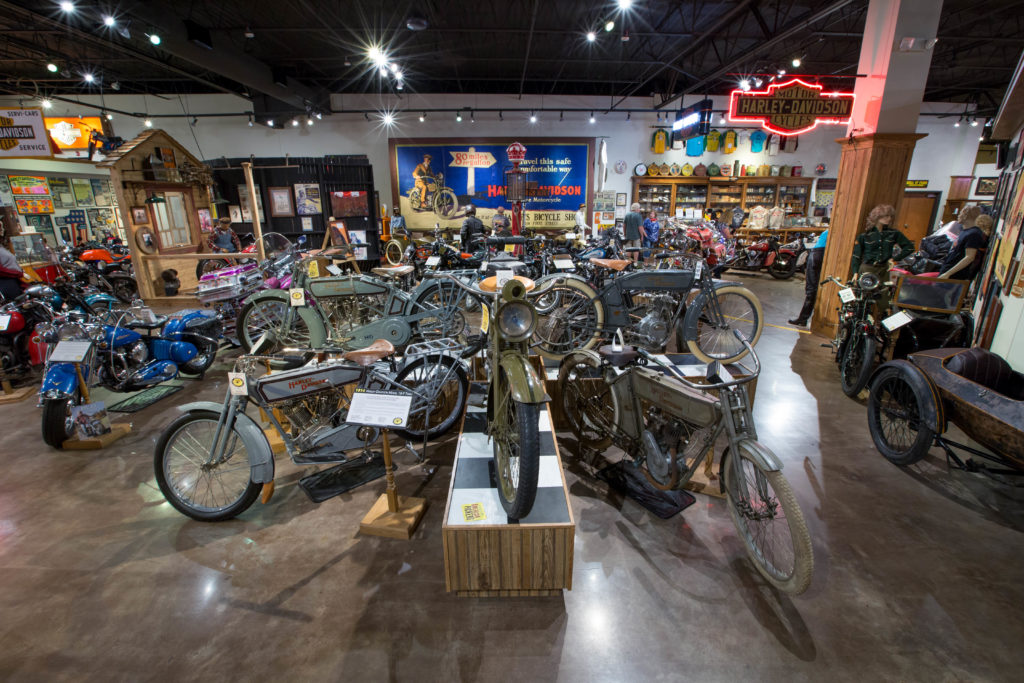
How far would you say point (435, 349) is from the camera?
3416 millimetres

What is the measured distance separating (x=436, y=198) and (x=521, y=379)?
12.0 m

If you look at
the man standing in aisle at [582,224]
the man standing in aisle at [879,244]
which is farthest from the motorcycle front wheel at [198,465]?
the man standing in aisle at [582,224]

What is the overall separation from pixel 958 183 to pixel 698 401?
17752 millimetres

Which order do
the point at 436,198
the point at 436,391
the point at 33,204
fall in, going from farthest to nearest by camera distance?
the point at 436,198 → the point at 33,204 → the point at 436,391

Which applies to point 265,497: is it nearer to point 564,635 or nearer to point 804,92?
point 564,635

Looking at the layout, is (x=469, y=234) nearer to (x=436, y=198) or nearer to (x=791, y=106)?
(x=436, y=198)

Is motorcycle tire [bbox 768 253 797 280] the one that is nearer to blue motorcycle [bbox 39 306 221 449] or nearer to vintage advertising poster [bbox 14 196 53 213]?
blue motorcycle [bbox 39 306 221 449]

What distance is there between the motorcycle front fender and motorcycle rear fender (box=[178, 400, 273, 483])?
5.69ft

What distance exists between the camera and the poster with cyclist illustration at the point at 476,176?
42.5 feet

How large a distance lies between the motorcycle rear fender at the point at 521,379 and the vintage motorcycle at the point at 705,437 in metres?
0.68

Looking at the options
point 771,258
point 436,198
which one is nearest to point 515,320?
point 771,258

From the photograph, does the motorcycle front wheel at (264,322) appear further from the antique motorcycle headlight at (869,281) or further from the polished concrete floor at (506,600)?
the antique motorcycle headlight at (869,281)

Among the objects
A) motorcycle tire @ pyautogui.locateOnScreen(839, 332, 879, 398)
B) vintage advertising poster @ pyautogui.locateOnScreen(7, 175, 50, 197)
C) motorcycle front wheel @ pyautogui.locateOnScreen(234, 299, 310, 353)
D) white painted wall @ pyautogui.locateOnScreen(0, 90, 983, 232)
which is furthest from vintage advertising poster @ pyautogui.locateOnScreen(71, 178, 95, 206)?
motorcycle tire @ pyautogui.locateOnScreen(839, 332, 879, 398)

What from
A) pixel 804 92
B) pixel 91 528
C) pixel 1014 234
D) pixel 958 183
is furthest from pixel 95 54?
pixel 958 183
